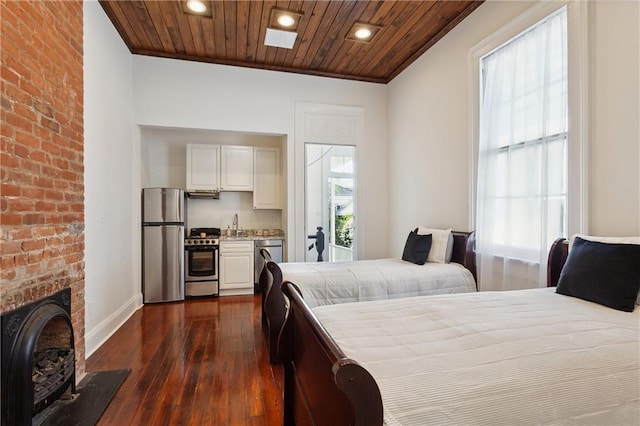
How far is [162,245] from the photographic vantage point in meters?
4.46

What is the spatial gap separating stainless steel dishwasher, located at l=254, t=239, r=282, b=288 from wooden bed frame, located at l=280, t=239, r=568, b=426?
3.24 meters

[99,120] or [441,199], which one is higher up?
[99,120]

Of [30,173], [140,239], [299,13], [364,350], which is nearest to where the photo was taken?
[364,350]

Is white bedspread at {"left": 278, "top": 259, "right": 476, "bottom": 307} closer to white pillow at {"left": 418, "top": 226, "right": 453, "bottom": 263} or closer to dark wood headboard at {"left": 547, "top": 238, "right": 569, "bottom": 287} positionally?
white pillow at {"left": 418, "top": 226, "right": 453, "bottom": 263}

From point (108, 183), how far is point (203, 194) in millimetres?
1977

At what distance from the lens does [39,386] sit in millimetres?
1869

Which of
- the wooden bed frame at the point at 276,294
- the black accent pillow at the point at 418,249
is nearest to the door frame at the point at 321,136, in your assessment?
the black accent pillow at the point at 418,249

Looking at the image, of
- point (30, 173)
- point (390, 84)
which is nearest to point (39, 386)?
point (30, 173)

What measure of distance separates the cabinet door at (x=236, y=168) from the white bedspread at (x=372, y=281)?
99.1 inches

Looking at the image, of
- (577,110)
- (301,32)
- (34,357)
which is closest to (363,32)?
(301,32)

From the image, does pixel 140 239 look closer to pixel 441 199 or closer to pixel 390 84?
pixel 441 199

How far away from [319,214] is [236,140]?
1942 mm

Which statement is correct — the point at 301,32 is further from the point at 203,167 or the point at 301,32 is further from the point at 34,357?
the point at 34,357

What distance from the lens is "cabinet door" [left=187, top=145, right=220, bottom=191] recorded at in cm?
506
